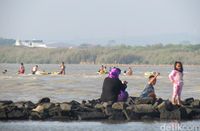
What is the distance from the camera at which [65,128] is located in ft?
68.9

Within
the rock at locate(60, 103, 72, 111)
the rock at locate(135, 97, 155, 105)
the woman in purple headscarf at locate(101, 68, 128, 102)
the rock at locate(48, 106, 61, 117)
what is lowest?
the rock at locate(48, 106, 61, 117)

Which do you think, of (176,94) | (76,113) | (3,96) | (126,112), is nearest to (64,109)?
(76,113)

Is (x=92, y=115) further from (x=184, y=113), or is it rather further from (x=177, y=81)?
(x=177, y=81)

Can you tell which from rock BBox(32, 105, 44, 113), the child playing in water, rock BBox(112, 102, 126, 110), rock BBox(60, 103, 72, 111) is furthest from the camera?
the child playing in water

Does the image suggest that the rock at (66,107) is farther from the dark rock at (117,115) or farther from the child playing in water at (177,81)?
the child playing in water at (177,81)

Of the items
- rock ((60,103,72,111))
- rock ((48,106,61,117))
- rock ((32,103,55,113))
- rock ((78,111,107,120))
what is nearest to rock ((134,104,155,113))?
rock ((78,111,107,120))

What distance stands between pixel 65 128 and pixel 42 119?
7.30ft

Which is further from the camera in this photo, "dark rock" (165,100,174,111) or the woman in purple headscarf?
the woman in purple headscarf

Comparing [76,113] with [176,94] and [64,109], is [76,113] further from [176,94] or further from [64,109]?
[176,94]

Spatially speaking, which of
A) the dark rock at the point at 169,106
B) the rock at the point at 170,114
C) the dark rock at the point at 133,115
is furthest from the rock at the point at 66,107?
the dark rock at the point at 169,106

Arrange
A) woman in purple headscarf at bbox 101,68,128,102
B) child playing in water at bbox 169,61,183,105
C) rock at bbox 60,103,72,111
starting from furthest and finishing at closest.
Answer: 1. child playing in water at bbox 169,61,183,105
2. woman in purple headscarf at bbox 101,68,128,102
3. rock at bbox 60,103,72,111

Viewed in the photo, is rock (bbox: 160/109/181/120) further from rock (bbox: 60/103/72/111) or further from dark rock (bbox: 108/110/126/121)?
rock (bbox: 60/103/72/111)

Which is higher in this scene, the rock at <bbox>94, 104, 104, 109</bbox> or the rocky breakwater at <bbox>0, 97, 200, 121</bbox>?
the rock at <bbox>94, 104, 104, 109</bbox>

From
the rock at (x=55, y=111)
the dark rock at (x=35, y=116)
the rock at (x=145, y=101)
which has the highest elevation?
the rock at (x=145, y=101)
